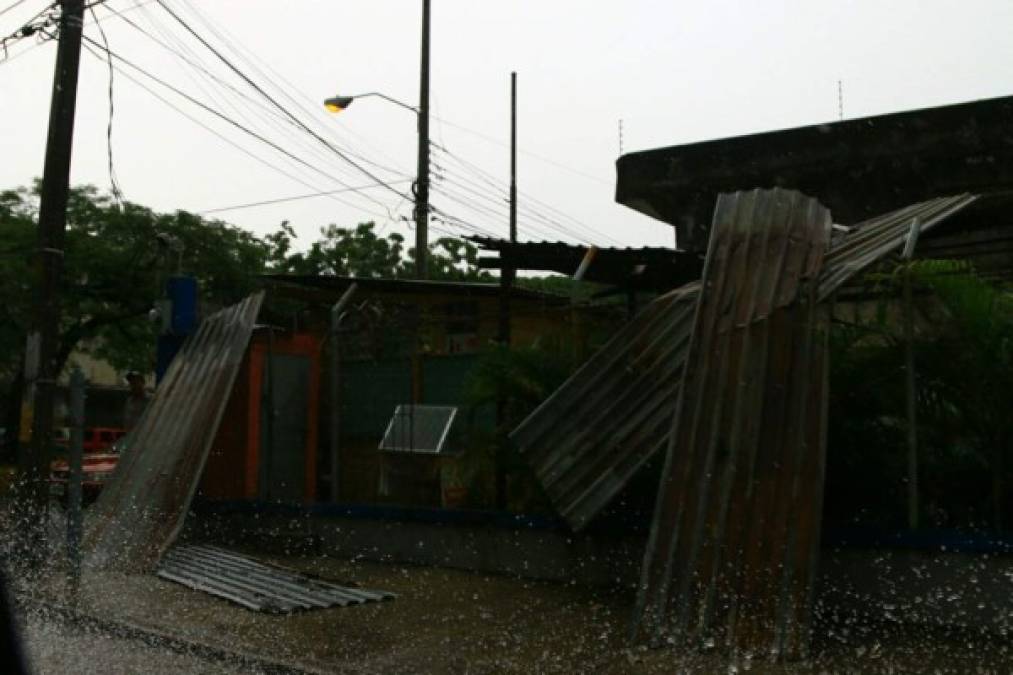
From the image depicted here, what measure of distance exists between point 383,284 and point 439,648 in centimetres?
787

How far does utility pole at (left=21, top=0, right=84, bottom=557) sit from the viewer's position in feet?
38.3

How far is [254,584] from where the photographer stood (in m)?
8.93

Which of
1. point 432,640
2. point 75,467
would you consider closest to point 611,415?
point 432,640

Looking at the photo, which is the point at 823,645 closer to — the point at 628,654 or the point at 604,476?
the point at 628,654

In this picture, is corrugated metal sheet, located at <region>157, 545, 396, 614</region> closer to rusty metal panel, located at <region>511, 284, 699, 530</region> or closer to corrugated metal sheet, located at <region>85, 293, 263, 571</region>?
corrugated metal sheet, located at <region>85, 293, 263, 571</region>

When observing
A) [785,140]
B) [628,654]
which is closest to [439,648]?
[628,654]

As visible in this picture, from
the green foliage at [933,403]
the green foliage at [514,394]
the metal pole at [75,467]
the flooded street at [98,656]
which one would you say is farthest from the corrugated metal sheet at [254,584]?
the green foliage at [933,403]

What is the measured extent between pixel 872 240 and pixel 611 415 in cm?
230

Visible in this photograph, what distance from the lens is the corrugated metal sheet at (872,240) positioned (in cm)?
697

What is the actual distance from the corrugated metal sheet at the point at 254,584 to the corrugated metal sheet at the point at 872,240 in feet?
13.4

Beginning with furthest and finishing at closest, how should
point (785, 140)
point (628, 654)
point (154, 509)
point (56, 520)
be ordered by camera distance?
point (785, 140), point (56, 520), point (154, 509), point (628, 654)

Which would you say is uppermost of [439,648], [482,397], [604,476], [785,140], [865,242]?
[785,140]

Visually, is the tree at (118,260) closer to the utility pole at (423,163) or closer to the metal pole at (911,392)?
the utility pole at (423,163)

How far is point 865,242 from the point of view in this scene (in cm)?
750
